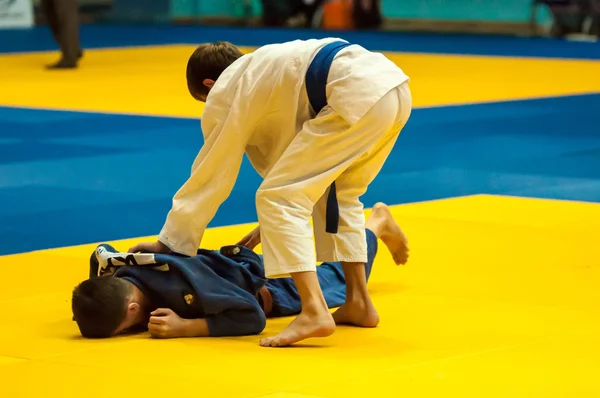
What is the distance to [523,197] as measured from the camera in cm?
784

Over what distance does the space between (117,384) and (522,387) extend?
48.4 inches

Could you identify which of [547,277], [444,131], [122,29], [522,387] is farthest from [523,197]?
[122,29]

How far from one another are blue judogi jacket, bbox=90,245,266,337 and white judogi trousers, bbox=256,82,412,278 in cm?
23

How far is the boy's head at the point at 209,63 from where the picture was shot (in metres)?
4.75

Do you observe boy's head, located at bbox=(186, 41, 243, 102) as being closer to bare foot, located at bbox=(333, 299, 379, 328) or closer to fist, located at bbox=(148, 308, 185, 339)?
fist, located at bbox=(148, 308, 185, 339)

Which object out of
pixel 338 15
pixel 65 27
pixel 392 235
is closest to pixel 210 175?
pixel 392 235

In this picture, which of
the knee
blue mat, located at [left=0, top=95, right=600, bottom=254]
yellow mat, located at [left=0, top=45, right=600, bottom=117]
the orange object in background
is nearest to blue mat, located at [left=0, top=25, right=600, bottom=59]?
the orange object in background

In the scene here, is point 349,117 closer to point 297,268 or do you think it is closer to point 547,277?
point 297,268

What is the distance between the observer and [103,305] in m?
4.55

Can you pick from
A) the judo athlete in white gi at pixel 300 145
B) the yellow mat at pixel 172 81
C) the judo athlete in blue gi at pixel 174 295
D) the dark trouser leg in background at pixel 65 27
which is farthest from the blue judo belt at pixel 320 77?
the dark trouser leg in background at pixel 65 27

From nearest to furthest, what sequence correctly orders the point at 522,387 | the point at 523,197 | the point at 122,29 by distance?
1. the point at 522,387
2. the point at 523,197
3. the point at 122,29

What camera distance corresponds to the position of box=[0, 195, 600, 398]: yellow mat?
3.96m

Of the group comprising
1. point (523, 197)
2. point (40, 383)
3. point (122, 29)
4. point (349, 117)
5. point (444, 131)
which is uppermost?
point (349, 117)

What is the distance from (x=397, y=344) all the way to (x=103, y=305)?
1.03 metres
